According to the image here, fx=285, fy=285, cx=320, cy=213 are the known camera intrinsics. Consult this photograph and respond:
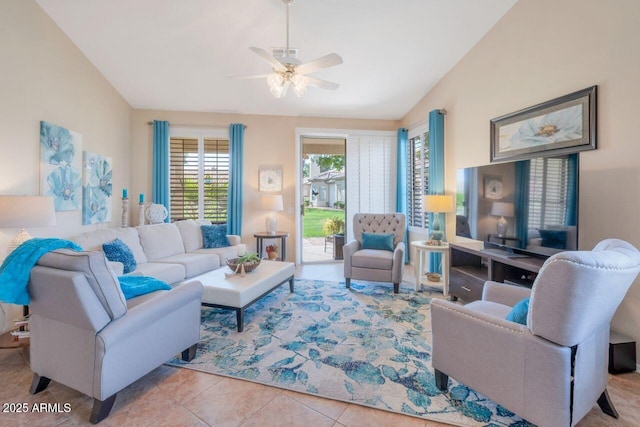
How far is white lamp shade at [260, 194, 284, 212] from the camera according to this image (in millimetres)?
4867

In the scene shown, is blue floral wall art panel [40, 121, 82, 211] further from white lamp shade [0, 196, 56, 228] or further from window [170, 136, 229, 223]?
window [170, 136, 229, 223]

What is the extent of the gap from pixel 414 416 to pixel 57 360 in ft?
6.94

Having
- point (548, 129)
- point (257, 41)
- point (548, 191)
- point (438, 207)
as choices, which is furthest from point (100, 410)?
point (548, 129)

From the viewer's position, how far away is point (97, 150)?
4.05m

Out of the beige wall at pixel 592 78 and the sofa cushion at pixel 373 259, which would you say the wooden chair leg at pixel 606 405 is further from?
the sofa cushion at pixel 373 259

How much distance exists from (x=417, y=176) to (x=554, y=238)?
296 cm

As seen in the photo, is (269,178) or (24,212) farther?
(269,178)

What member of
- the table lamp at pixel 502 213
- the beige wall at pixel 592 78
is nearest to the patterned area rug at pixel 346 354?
the table lamp at pixel 502 213

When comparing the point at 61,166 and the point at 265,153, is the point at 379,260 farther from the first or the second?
the point at 61,166

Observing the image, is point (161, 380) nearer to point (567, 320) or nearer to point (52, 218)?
point (52, 218)

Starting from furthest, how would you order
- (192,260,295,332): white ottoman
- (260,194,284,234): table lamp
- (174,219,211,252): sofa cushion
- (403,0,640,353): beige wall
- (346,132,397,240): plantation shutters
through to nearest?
(346,132,397,240): plantation shutters < (260,194,284,234): table lamp < (174,219,211,252): sofa cushion < (192,260,295,332): white ottoman < (403,0,640,353): beige wall

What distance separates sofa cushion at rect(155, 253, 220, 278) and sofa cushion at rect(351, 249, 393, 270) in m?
1.96

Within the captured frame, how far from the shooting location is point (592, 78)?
2359mm

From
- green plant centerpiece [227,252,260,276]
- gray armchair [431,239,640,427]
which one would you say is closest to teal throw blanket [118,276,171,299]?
green plant centerpiece [227,252,260,276]
